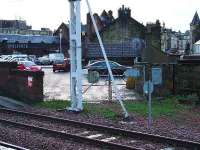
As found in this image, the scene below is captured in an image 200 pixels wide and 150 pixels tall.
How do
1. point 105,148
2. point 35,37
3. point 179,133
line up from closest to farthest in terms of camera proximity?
point 105,148, point 179,133, point 35,37

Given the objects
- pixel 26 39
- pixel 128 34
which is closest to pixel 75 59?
pixel 128 34

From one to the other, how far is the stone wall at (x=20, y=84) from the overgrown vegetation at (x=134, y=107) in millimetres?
717

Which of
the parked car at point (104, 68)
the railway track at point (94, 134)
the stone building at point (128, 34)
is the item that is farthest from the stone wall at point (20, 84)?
the stone building at point (128, 34)

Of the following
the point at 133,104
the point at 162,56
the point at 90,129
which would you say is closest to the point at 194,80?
the point at 133,104

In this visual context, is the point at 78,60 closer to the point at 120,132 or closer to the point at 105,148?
the point at 120,132

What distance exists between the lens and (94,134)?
555 inches

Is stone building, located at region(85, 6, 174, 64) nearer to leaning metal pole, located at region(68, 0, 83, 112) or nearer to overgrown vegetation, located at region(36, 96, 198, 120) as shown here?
overgrown vegetation, located at region(36, 96, 198, 120)

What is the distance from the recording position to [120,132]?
13852mm

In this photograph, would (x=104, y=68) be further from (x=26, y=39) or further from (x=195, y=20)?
(x=195, y=20)

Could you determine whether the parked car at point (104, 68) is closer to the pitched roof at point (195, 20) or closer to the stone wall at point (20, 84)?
the stone wall at point (20, 84)

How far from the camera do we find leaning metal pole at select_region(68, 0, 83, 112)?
18578mm

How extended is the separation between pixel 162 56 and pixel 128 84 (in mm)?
8681

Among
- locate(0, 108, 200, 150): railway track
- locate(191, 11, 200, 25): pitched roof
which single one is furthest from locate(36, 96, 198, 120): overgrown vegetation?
Answer: locate(191, 11, 200, 25): pitched roof

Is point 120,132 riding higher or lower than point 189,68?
lower
